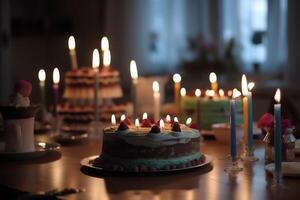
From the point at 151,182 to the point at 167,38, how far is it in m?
4.03

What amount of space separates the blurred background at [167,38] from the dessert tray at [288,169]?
2987 mm

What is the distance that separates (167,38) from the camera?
568cm

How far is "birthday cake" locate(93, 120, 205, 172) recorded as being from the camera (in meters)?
1.82

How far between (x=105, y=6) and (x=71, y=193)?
4.16 meters

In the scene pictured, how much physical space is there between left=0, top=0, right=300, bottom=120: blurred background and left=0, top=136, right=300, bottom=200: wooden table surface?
3004mm

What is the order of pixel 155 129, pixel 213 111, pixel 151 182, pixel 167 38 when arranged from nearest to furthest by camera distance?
pixel 151 182, pixel 155 129, pixel 213 111, pixel 167 38

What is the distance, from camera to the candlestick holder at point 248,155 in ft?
6.72

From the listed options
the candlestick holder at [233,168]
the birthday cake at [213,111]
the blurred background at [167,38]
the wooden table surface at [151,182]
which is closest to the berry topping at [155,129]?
the wooden table surface at [151,182]

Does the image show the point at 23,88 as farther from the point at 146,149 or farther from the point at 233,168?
the point at 233,168

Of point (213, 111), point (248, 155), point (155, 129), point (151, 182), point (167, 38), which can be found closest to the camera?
point (151, 182)

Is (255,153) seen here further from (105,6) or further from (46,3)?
(46,3)

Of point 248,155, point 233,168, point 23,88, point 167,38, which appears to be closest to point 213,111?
point 248,155

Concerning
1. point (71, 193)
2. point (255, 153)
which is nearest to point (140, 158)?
point (71, 193)

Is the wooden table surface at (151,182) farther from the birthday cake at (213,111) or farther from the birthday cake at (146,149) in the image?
the birthday cake at (213,111)
